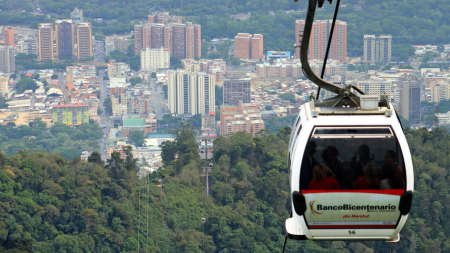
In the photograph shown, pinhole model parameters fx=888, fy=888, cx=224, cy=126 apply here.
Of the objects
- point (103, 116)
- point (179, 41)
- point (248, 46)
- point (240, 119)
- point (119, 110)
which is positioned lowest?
point (103, 116)

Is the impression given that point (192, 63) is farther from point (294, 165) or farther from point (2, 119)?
point (294, 165)

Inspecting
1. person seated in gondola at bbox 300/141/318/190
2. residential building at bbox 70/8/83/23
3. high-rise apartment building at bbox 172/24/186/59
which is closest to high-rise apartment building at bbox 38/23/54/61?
residential building at bbox 70/8/83/23

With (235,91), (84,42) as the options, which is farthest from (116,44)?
(235,91)

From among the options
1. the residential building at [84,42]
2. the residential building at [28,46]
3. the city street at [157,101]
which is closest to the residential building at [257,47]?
the city street at [157,101]

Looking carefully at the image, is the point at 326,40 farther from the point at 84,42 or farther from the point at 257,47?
the point at 84,42

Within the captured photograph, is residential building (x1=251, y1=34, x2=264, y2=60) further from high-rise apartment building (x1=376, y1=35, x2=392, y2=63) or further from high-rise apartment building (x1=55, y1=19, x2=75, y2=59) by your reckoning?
high-rise apartment building (x1=55, y1=19, x2=75, y2=59)

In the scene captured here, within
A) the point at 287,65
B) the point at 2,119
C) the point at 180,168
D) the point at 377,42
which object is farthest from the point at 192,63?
the point at 180,168
